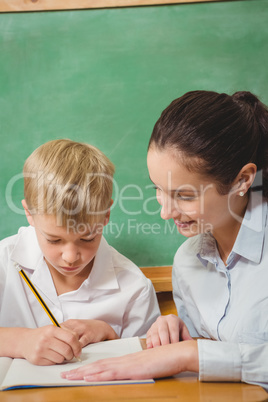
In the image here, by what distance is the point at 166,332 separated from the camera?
0.92m

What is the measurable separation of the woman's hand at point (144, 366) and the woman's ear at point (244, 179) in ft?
1.22

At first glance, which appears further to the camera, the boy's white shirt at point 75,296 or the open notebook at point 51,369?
the boy's white shirt at point 75,296

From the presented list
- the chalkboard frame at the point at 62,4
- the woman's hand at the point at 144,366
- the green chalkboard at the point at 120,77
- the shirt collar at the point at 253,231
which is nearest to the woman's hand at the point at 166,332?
the woman's hand at the point at 144,366

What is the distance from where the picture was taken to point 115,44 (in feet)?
4.83

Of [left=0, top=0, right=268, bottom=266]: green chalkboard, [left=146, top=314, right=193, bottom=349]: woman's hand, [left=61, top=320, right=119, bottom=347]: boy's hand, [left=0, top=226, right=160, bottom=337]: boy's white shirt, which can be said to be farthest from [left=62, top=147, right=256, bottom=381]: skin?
[left=0, top=0, right=268, bottom=266]: green chalkboard

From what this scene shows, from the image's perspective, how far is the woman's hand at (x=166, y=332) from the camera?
2.97 ft

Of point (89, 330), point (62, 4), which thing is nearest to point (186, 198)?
point (89, 330)

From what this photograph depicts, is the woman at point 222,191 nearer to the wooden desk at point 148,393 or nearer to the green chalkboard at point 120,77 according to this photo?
the wooden desk at point 148,393

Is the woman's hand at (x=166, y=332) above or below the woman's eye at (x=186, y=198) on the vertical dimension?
below

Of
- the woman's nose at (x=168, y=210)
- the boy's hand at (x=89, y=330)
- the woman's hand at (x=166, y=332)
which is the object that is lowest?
the boy's hand at (x=89, y=330)

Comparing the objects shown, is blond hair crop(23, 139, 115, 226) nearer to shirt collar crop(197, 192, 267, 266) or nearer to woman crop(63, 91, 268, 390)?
woman crop(63, 91, 268, 390)

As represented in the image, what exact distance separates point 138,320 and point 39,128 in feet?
2.23

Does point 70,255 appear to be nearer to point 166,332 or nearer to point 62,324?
point 62,324

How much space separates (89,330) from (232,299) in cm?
32
